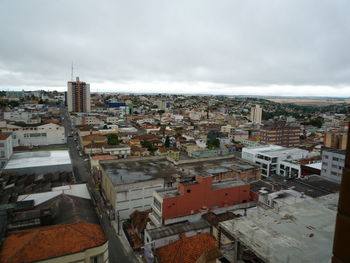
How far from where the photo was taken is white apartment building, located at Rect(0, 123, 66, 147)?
4481 centimetres

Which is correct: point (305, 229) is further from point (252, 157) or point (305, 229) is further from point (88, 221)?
point (252, 157)

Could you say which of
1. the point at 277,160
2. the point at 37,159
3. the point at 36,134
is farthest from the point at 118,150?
the point at 277,160

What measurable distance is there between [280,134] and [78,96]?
7669 centimetres

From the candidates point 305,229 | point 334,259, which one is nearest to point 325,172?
point 305,229

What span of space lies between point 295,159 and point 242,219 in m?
30.3

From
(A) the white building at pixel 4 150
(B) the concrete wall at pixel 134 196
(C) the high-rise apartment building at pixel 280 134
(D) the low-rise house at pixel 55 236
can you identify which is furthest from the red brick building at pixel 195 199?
(C) the high-rise apartment building at pixel 280 134

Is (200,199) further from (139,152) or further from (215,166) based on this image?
(139,152)

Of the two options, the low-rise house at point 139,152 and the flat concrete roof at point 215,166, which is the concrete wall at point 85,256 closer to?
the flat concrete roof at point 215,166

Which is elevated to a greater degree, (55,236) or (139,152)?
(55,236)

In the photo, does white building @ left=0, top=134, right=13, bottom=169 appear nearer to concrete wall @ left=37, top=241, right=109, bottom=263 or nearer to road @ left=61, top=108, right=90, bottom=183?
road @ left=61, top=108, right=90, bottom=183

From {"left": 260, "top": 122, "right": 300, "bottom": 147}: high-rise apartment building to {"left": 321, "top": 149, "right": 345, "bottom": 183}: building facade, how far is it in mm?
18572

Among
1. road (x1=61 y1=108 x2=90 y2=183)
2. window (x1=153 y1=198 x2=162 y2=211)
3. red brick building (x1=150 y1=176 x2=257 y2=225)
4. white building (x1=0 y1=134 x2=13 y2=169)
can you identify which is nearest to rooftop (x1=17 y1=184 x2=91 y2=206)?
road (x1=61 y1=108 x2=90 y2=183)

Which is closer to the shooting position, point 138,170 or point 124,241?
point 124,241

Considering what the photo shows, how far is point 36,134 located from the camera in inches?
1842
